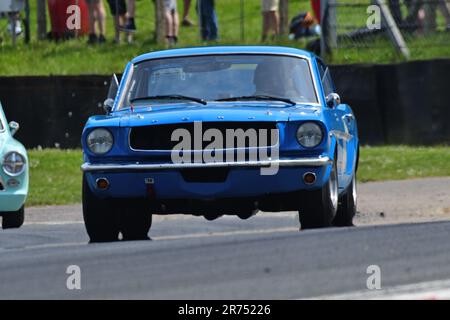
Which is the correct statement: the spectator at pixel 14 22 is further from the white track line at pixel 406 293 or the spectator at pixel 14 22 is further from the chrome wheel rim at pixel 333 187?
the white track line at pixel 406 293

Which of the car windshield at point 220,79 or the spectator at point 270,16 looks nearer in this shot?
the car windshield at point 220,79

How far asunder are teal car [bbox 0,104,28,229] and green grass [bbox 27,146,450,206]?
2.20 metres

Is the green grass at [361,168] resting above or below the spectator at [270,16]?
below

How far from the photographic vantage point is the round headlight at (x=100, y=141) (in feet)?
33.6

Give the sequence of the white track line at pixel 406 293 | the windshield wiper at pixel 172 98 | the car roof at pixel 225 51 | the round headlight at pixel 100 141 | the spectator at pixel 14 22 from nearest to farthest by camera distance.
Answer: the white track line at pixel 406 293 < the round headlight at pixel 100 141 < the windshield wiper at pixel 172 98 < the car roof at pixel 225 51 < the spectator at pixel 14 22

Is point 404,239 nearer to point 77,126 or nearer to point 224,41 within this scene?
point 77,126

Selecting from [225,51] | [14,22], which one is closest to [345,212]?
[225,51]

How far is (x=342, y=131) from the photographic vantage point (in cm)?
1113

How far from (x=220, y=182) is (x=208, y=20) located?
1155 centimetres

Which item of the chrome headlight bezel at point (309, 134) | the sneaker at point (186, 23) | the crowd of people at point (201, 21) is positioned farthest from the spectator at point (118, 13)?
the chrome headlight bezel at point (309, 134)

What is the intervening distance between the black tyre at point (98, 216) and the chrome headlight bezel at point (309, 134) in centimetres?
138

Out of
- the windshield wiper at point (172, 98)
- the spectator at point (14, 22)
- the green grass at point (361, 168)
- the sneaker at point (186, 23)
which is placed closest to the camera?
the windshield wiper at point (172, 98)

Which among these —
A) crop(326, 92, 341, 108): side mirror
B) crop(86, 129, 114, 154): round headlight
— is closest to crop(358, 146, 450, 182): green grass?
crop(326, 92, 341, 108): side mirror

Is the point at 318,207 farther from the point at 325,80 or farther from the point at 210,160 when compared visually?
the point at 325,80
